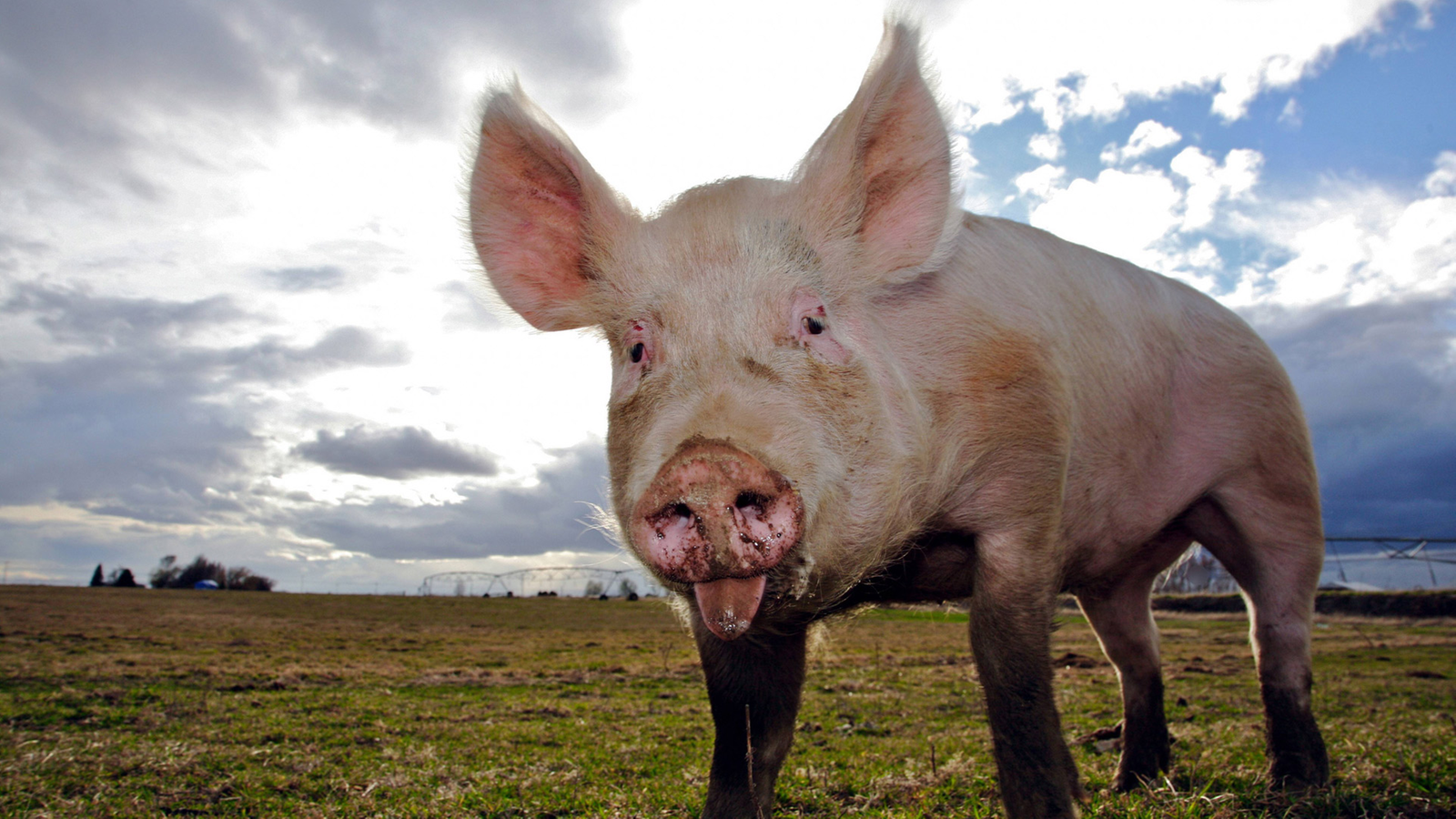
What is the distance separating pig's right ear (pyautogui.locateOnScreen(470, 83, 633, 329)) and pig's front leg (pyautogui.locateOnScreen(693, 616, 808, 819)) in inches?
56.4

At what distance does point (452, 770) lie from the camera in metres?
5.53

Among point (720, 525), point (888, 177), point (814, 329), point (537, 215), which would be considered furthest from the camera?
point (537, 215)

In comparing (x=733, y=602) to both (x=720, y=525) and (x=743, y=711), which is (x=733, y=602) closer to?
(x=720, y=525)

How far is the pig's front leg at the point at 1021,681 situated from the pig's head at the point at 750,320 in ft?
1.26

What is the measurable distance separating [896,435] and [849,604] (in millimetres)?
809

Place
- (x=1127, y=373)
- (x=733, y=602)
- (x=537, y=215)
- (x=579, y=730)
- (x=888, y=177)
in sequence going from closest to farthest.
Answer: (x=733, y=602), (x=888, y=177), (x=537, y=215), (x=1127, y=373), (x=579, y=730)

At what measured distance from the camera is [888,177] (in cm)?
301

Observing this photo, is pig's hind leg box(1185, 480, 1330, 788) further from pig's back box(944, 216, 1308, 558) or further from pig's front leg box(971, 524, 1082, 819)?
pig's front leg box(971, 524, 1082, 819)

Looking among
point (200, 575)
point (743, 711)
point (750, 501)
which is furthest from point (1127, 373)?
point (200, 575)

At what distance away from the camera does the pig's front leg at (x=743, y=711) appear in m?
3.09

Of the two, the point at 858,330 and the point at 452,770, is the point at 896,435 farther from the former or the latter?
the point at 452,770

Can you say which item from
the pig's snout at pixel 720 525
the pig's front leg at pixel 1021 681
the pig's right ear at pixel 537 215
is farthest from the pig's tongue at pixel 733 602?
the pig's right ear at pixel 537 215

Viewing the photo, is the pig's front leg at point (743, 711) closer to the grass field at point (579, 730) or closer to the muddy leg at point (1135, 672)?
the grass field at point (579, 730)

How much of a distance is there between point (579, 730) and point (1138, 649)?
17.8ft
